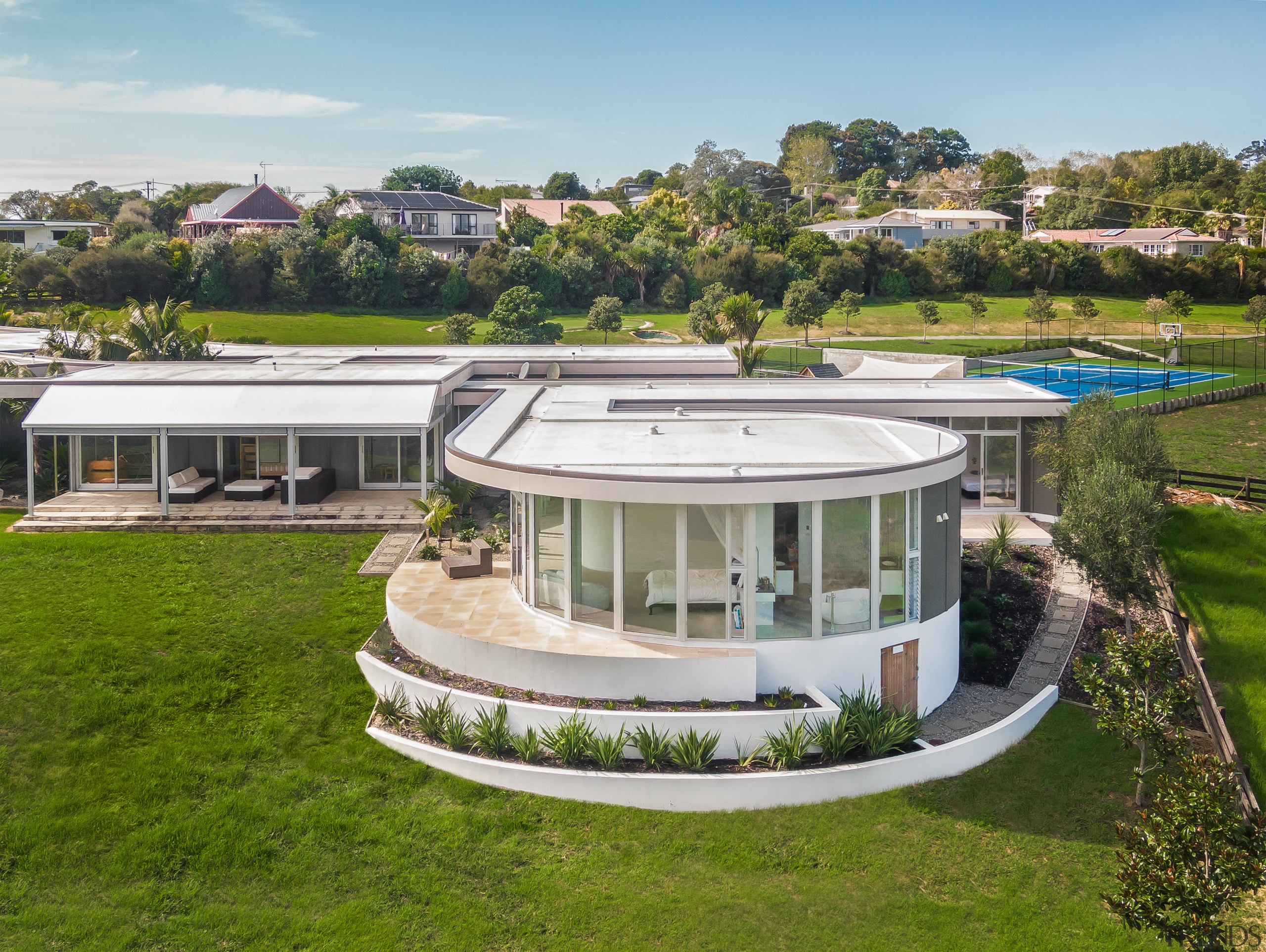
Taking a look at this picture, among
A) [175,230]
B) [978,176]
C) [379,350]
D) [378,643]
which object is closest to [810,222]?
[978,176]

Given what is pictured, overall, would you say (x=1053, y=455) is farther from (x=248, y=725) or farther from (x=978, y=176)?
(x=978, y=176)

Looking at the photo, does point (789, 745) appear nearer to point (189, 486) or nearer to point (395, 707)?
point (395, 707)

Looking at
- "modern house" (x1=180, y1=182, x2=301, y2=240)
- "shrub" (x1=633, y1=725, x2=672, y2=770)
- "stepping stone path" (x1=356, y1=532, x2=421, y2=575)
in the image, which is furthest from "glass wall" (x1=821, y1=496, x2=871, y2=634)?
"modern house" (x1=180, y1=182, x2=301, y2=240)

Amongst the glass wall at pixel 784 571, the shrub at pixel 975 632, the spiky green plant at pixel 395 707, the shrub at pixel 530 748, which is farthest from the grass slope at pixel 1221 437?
the spiky green plant at pixel 395 707

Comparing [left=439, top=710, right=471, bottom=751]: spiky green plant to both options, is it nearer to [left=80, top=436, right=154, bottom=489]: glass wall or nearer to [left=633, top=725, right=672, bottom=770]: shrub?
[left=633, top=725, right=672, bottom=770]: shrub

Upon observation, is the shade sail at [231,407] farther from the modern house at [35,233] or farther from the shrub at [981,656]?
the modern house at [35,233]

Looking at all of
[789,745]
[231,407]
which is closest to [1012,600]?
[789,745]
